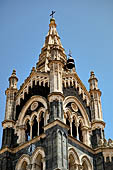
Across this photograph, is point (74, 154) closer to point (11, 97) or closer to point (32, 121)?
point (32, 121)

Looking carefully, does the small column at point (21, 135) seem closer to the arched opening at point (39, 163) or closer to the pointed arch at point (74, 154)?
the arched opening at point (39, 163)

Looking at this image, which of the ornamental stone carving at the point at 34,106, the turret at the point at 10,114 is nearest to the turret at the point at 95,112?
the ornamental stone carving at the point at 34,106

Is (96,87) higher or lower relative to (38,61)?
lower

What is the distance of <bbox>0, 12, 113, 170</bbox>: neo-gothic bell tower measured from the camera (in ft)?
113

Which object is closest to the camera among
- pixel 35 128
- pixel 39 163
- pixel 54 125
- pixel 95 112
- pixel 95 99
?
pixel 54 125

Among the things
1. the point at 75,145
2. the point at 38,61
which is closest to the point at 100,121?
the point at 75,145

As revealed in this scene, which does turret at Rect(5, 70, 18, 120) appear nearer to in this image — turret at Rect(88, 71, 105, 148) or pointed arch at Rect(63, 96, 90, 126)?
pointed arch at Rect(63, 96, 90, 126)

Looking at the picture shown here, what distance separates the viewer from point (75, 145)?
36.2m

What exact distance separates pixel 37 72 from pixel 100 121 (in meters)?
7.39

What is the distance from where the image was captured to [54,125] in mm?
34469

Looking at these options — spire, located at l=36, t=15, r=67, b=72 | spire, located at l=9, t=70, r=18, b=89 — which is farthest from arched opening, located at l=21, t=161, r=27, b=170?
spire, located at l=36, t=15, r=67, b=72

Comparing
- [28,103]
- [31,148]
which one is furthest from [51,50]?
[31,148]

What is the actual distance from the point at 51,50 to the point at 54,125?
960 centimetres

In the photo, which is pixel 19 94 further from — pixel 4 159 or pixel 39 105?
pixel 4 159
